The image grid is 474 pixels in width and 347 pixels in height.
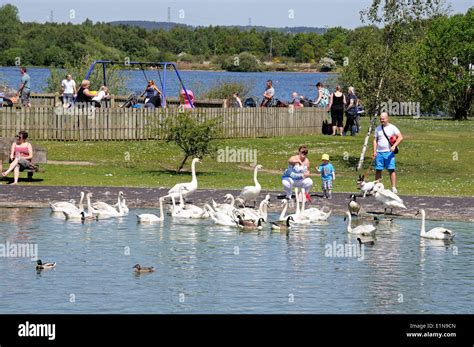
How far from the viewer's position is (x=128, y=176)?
35031mm

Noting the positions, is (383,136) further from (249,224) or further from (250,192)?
(249,224)

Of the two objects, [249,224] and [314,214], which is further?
[314,214]

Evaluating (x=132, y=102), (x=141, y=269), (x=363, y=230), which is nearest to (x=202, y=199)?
(x=363, y=230)

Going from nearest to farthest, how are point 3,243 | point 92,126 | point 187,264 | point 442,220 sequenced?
point 187,264 → point 3,243 → point 442,220 → point 92,126

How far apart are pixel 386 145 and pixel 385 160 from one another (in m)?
0.40

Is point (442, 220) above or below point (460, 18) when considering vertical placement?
below

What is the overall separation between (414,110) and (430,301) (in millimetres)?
42657

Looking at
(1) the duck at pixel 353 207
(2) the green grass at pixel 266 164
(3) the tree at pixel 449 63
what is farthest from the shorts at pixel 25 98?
(3) the tree at pixel 449 63

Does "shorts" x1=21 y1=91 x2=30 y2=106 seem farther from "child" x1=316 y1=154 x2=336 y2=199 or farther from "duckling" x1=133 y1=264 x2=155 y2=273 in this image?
"duckling" x1=133 y1=264 x2=155 y2=273

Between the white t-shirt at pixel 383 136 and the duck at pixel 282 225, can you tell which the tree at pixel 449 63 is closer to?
the white t-shirt at pixel 383 136

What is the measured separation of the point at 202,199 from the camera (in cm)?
3072

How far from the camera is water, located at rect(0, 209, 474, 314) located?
19.7 meters
